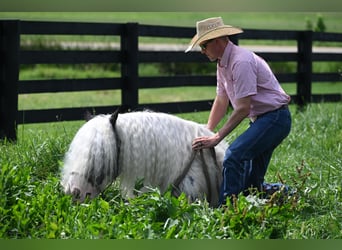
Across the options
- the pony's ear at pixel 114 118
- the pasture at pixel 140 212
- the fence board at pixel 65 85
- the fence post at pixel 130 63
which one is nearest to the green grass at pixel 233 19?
the fence post at pixel 130 63

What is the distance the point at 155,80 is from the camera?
403 inches

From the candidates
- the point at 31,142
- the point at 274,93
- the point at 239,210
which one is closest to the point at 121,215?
the point at 239,210

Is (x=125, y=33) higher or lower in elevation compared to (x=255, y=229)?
higher

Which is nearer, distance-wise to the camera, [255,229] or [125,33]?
[255,229]

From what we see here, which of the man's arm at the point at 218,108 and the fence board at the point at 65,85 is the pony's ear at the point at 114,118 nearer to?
the man's arm at the point at 218,108

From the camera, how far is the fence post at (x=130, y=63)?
9758mm

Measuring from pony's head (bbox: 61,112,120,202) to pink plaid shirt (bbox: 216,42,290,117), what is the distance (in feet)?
2.75

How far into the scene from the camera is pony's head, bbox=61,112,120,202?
5.02 meters

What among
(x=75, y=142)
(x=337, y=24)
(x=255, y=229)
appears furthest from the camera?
(x=337, y=24)

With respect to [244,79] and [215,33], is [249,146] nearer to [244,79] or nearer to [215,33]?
[244,79]

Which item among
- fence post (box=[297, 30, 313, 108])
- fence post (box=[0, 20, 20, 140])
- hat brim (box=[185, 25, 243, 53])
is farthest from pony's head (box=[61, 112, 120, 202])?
fence post (box=[297, 30, 313, 108])

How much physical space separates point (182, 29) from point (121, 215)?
21.3ft

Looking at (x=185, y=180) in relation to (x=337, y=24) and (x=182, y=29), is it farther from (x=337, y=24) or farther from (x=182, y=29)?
(x=337, y=24)

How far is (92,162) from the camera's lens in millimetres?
5023
